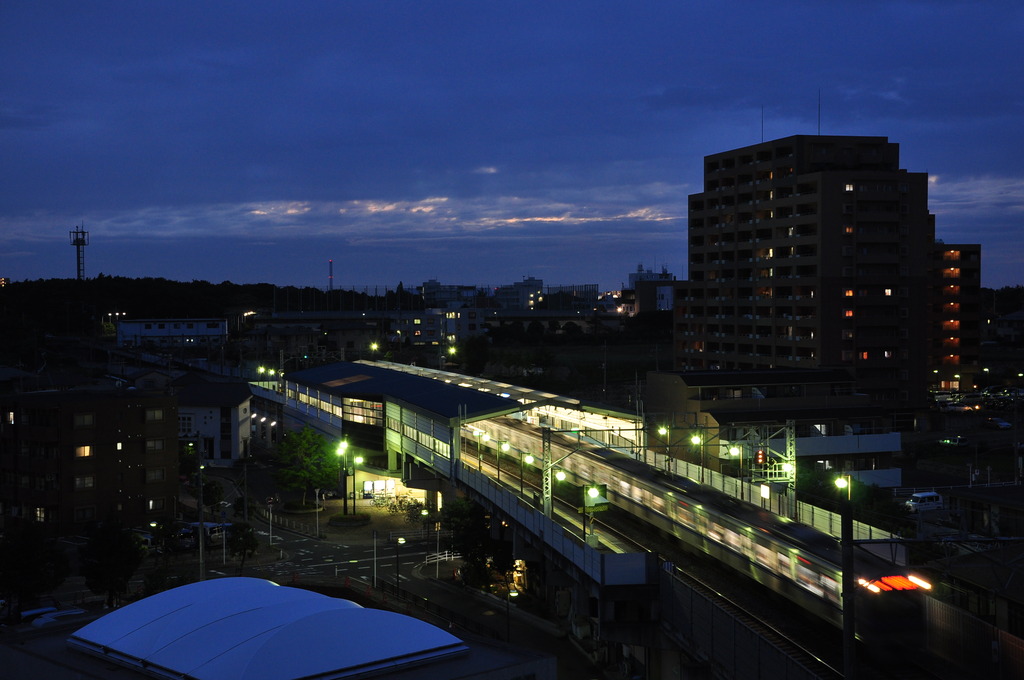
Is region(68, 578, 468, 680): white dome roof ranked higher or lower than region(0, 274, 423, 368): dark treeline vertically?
lower

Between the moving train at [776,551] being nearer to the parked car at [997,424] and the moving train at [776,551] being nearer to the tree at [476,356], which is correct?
the parked car at [997,424]

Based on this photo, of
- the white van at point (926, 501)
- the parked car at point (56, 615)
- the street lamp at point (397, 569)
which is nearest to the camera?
the parked car at point (56, 615)

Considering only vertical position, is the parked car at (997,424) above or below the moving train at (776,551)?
below

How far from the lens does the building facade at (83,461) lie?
27141 millimetres

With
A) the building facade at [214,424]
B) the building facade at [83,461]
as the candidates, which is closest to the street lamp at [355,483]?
the building facade at [83,461]

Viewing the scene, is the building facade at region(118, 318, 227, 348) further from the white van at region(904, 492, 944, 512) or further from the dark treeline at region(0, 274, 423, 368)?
the white van at region(904, 492, 944, 512)

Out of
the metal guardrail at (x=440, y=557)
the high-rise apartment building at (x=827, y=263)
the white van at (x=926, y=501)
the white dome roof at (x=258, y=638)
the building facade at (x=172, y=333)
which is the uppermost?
the high-rise apartment building at (x=827, y=263)

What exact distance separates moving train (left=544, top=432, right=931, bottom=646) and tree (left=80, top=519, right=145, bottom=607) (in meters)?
11.7

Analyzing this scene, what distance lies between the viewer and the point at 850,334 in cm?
4156

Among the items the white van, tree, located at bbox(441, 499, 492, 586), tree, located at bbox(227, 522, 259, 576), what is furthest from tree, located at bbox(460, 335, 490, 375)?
the white van

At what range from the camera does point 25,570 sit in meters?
20.0

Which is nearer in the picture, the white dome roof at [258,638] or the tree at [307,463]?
the white dome roof at [258,638]

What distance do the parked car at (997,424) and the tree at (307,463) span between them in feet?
96.6

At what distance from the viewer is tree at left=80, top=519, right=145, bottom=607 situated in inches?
806
